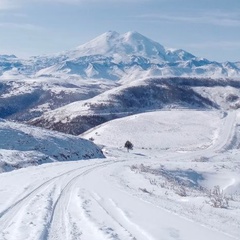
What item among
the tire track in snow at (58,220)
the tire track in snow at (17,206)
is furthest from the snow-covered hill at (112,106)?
the tire track in snow at (58,220)

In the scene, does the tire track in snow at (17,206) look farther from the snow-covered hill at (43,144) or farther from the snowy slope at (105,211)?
the snow-covered hill at (43,144)

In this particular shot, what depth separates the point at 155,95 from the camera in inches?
7638

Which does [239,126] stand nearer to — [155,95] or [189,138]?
[189,138]

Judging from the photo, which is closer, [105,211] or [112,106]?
[105,211]

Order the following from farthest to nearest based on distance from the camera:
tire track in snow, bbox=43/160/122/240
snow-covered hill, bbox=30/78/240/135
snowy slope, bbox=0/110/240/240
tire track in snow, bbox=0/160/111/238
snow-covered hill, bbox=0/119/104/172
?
snow-covered hill, bbox=30/78/240/135 → snow-covered hill, bbox=0/119/104/172 → tire track in snow, bbox=0/160/111/238 → snowy slope, bbox=0/110/240/240 → tire track in snow, bbox=43/160/122/240

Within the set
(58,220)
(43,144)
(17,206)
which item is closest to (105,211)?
(58,220)

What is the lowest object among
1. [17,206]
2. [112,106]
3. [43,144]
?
[43,144]

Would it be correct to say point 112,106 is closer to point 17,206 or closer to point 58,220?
point 17,206

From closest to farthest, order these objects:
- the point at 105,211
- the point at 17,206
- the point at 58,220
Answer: the point at 58,220 → the point at 105,211 → the point at 17,206

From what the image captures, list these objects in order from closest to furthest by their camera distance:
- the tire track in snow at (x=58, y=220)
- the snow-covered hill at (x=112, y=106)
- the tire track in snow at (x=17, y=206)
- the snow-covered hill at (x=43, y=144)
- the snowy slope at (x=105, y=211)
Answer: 1. the tire track in snow at (x=58, y=220)
2. the snowy slope at (x=105, y=211)
3. the tire track in snow at (x=17, y=206)
4. the snow-covered hill at (x=43, y=144)
5. the snow-covered hill at (x=112, y=106)

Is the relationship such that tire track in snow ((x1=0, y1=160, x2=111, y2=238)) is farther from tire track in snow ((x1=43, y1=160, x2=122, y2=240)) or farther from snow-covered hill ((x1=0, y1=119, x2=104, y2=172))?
snow-covered hill ((x1=0, y1=119, x2=104, y2=172))

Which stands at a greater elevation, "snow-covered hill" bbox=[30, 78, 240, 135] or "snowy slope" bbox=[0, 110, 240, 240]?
"snow-covered hill" bbox=[30, 78, 240, 135]

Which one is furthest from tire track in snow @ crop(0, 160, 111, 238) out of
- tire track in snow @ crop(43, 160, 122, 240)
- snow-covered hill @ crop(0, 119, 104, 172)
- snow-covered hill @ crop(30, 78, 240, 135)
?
snow-covered hill @ crop(30, 78, 240, 135)

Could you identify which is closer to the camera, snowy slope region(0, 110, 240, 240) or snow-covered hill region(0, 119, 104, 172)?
snowy slope region(0, 110, 240, 240)
